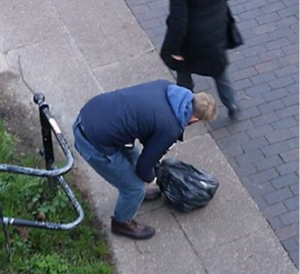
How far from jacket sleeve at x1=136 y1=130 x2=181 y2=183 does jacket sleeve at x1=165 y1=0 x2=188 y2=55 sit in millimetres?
1139

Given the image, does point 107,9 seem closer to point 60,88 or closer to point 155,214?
point 60,88

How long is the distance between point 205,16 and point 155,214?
4.78 feet

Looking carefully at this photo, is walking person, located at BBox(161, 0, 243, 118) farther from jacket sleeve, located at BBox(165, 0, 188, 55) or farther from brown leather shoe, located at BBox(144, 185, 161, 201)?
brown leather shoe, located at BBox(144, 185, 161, 201)

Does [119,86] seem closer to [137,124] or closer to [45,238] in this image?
[45,238]

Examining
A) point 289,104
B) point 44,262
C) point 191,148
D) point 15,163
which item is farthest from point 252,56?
point 44,262

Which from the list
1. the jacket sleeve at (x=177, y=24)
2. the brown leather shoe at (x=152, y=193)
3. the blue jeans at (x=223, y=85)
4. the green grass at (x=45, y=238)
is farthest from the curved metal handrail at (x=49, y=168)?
the blue jeans at (x=223, y=85)

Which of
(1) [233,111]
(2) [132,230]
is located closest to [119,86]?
(1) [233,111]

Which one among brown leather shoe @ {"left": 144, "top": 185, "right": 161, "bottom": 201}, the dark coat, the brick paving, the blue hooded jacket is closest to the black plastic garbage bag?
brown leather shoe @ {"left": 144, "top": 185, "right": 161, "bottom": 201}

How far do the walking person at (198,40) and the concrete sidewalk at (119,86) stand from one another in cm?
53

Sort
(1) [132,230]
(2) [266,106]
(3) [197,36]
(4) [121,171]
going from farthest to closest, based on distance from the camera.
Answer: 1. (2) [266,106]
2. (3) [197,36]
3. (1) [132,230]
4. (4) [121,171]

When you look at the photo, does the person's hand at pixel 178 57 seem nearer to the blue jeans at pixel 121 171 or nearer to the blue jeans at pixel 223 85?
the blue jeans at pixel 223 85

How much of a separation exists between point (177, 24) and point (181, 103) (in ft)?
3.44

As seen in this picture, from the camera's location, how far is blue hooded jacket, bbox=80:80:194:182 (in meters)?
5.28

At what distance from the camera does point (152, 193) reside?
20.8ft
